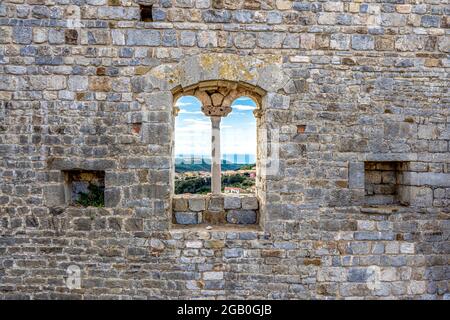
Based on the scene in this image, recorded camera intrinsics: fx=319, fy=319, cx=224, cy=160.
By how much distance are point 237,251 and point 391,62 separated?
120 inches

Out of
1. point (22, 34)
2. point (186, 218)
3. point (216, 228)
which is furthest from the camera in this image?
point (186, 218)

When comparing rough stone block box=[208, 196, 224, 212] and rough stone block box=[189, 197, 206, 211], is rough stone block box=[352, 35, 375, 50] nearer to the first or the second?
rough stone block box=[208, 196, 224, 212]

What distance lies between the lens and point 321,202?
4.01 metres

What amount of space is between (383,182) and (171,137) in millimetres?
2907

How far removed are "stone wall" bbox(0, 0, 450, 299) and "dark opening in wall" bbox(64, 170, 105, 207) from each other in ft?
0.63

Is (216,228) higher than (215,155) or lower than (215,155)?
lower

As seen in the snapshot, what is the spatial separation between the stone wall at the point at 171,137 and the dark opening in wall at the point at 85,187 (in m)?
0.19

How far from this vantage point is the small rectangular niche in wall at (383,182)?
14.0 ft

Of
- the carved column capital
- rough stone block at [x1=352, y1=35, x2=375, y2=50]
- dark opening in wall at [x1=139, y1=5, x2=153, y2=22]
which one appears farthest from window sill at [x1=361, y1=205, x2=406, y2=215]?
dark opening in wall at [x1=139, y1=5, x2=153, y2=22]

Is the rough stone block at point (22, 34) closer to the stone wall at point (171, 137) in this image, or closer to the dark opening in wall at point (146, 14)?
the stone wall at point (171, 137)

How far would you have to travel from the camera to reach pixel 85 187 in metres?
4.18

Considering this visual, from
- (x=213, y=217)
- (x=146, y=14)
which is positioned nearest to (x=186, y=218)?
(x=213, y=217)

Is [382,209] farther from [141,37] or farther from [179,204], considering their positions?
[141,37]
